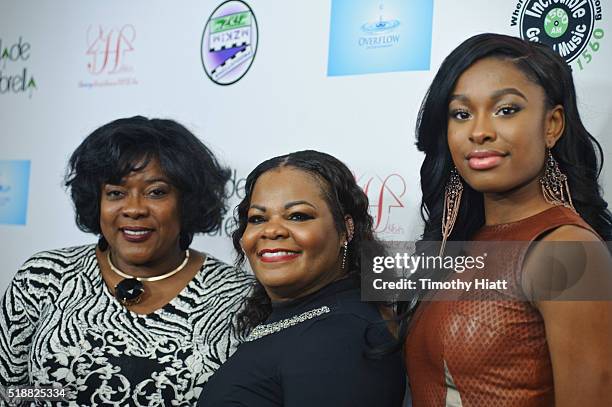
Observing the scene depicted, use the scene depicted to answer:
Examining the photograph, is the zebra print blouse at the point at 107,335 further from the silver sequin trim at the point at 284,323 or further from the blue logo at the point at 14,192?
the blue logo at the point at 14,192

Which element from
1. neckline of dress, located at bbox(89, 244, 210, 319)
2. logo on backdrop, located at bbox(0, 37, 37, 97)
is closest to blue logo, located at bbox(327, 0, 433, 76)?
neckline of dress, located at bbox(89, 244, 210, 319)

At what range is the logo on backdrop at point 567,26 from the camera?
6.07ft

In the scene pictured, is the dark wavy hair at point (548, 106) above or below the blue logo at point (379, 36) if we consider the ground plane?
below

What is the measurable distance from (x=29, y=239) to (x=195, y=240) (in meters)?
0.71

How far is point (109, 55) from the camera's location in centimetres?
268

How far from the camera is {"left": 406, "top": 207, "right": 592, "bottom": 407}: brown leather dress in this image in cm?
129

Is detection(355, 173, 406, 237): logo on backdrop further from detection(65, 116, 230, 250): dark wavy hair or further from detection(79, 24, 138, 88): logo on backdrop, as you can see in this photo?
detection(79, 24, 138, 88): logo on backdrop

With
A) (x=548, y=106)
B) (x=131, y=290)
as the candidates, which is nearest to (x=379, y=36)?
(x=548, y=106)

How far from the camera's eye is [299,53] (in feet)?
7.46

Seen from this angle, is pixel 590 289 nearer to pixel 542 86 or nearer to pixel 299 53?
pixel 542 86

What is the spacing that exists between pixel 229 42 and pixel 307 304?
1.12 meters

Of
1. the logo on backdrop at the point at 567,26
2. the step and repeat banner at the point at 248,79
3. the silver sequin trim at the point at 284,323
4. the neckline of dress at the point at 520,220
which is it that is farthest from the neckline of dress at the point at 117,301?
the logo on backdrop at the point at 567,26

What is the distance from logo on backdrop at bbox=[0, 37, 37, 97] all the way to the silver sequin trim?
1662 mm

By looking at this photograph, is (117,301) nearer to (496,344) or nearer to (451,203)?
(451,203)
